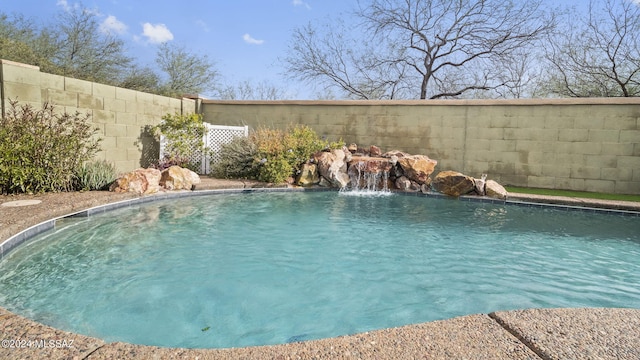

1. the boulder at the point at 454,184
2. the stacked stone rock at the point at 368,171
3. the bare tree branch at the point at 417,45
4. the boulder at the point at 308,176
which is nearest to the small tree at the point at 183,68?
the bare tree branch at the point at 417,45

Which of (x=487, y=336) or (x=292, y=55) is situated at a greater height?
(x=292, y=55)

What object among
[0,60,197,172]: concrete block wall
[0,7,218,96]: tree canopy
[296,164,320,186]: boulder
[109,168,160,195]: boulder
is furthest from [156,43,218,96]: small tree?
[109,168,160,195]: boulder

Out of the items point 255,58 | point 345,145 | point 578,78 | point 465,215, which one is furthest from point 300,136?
point 578,78

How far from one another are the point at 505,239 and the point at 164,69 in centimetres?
1509

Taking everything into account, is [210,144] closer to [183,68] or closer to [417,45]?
[183,68]

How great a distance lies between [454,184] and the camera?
6.88 metres

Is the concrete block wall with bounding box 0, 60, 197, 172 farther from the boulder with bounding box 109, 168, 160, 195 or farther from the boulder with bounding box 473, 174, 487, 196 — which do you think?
the boulder with bounding box 473, 174, 487, 196

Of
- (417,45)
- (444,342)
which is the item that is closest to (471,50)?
(417,45)

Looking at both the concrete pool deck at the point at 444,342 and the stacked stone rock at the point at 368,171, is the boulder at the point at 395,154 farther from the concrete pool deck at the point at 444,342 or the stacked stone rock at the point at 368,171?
the concrete pool deck at the point at 444,342

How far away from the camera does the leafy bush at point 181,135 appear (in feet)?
26.3

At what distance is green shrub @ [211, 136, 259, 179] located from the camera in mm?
7883

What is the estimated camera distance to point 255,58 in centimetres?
1541

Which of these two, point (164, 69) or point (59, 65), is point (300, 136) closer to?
point (59, 65)

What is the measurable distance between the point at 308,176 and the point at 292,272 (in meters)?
4.55
